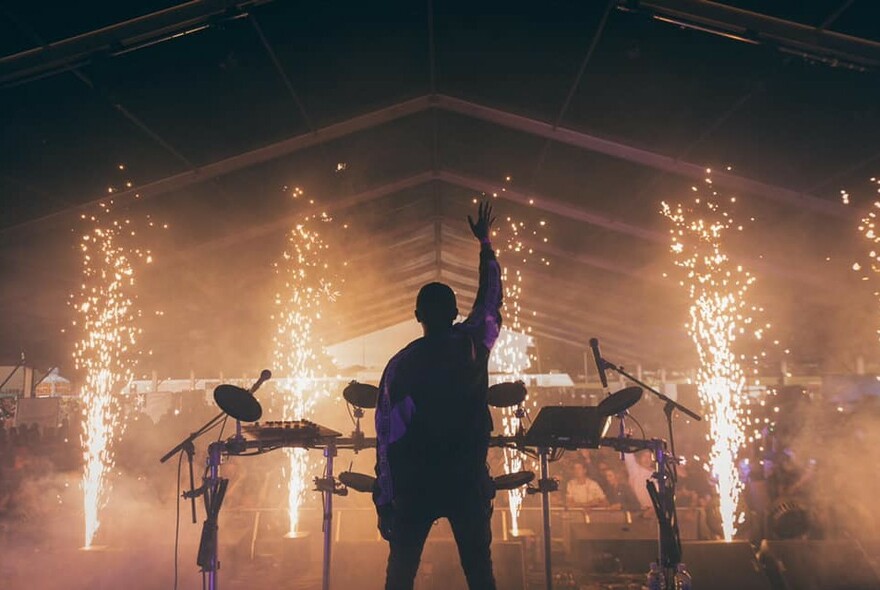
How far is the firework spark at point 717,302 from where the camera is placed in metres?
8.26

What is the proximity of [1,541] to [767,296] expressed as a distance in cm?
1116

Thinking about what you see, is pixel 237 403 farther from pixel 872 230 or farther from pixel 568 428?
pixel 872 230

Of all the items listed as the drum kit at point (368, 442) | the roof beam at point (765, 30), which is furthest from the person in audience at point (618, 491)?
the roof beam at point (765, 30)

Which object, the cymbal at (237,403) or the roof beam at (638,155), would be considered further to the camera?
the roof beam at (638,155)

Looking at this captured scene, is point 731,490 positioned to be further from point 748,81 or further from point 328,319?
point 328,319

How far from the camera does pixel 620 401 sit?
13.7ft

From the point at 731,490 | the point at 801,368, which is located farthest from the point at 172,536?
the point at 801,368

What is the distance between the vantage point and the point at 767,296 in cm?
977

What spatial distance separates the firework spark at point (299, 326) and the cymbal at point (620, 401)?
197 inches

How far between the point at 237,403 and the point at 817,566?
5234mm

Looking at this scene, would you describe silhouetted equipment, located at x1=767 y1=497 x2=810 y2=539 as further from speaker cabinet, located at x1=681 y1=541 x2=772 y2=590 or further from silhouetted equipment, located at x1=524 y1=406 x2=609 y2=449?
silhouetted equipment, located at x1=524 y1=406 x2=609 y2=449

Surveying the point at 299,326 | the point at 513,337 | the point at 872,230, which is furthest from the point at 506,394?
the point at 513,337

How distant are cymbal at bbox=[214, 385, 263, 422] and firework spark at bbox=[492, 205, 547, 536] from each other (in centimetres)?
186

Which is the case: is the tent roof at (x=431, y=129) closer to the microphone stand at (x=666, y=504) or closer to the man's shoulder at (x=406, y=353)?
the microphone stand at (x=666, y=504)
